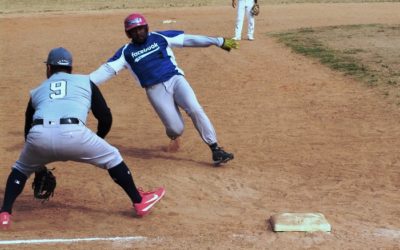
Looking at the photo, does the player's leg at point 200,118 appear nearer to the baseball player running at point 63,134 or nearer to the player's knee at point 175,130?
the player's knee at point 175,130

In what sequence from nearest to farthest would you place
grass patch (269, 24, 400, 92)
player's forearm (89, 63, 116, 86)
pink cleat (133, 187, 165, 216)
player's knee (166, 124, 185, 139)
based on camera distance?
pink cleat (133, 187, 165, 216), player's forearm (89, 63, 116, 86), player's knee (166, 124, 185, 139), grass patch (269, 24, 400, 92)

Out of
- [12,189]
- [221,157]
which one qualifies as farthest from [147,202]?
[221,157]

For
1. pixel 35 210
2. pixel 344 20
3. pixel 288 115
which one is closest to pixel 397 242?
pixel 35 210

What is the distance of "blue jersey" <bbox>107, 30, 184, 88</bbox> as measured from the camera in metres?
8.38

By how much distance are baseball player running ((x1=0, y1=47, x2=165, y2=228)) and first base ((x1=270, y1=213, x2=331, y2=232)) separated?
Result: 1261mm

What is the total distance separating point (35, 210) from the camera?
6.92 m

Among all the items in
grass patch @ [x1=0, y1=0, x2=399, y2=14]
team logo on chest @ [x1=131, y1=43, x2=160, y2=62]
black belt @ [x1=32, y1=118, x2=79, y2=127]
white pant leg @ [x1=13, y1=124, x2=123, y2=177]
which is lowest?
grass patch @ [x1=0, y1=0, x2=399, y2=14]

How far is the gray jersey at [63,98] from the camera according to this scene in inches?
242

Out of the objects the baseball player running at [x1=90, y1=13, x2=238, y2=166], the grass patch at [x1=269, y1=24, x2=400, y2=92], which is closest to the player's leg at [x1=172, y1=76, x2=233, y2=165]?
the baseball player running at [x1=90, y1=13, x2=238, y2=166]

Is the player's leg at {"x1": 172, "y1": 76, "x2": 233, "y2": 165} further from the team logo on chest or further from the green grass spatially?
the green grass

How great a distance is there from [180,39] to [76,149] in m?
2.88

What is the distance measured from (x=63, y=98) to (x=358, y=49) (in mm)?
11145

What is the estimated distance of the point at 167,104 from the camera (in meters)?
8.57

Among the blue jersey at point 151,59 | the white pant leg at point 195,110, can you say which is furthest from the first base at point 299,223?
the blue jersey at point 151,59
